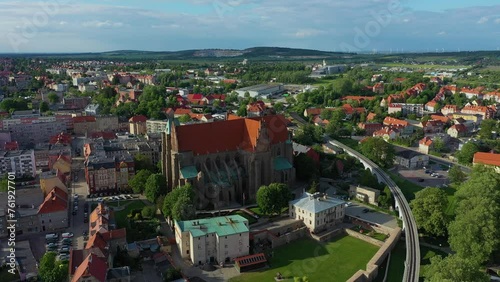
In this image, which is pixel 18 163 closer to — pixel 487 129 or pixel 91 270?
pixel 91 270

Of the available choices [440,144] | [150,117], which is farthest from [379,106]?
[150,117]

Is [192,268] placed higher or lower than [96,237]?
lower

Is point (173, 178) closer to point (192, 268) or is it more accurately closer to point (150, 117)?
point (192, 268)

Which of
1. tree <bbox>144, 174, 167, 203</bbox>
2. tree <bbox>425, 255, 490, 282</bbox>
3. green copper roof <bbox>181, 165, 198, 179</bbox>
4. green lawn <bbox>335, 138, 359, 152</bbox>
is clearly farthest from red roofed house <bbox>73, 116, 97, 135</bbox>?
tree <bbox>425, 255, 490, 282</bbox>

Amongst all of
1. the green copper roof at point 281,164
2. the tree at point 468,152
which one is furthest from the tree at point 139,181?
the tree at point 468,152

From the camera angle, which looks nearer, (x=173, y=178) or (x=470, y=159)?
(x=173, y=178)

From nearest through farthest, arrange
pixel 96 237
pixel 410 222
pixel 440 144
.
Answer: pixel 96 237
pixel 410 222
pixel 440 144

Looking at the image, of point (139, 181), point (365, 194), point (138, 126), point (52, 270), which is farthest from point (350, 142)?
point (52, 270)

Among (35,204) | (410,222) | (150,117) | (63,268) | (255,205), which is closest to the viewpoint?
(63,268)
